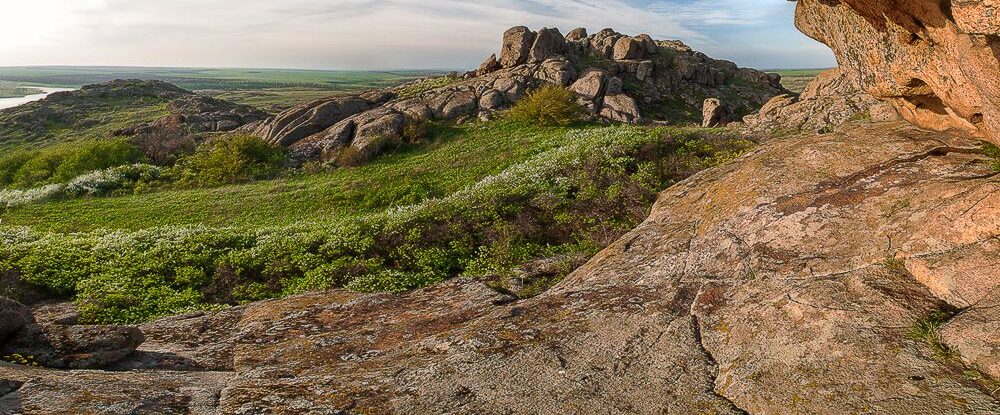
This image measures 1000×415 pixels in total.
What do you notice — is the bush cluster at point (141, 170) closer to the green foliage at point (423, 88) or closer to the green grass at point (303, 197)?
the green grass at point (303, 197)

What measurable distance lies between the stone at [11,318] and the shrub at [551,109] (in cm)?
3328

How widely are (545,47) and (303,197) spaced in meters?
34.5

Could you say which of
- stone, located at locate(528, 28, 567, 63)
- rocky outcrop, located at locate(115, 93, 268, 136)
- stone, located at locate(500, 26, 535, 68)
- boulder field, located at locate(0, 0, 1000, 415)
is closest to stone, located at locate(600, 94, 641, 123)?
stone, located at locate(528, 28, 567, 63)

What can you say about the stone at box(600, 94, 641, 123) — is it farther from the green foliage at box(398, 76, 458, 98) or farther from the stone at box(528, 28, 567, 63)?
the green foliage at box(398, 76, 458, 98)

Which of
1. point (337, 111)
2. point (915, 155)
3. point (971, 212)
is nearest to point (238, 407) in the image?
point (971, 212)

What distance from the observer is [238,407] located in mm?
6141

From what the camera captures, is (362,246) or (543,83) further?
(543,83)

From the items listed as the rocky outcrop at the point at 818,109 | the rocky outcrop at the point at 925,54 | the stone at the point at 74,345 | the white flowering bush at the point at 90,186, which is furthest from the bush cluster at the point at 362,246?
the white flowering bush at the point at 90,186

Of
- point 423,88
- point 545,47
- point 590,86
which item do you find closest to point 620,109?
point 590,86

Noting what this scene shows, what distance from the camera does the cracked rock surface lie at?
18.3 feet

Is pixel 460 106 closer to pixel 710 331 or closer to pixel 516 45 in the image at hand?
pixel 516 45

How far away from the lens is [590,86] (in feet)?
149

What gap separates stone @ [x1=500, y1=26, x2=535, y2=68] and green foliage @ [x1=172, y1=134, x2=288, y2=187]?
26.5 meters

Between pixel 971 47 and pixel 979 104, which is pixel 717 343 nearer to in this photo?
pixel 971 47
